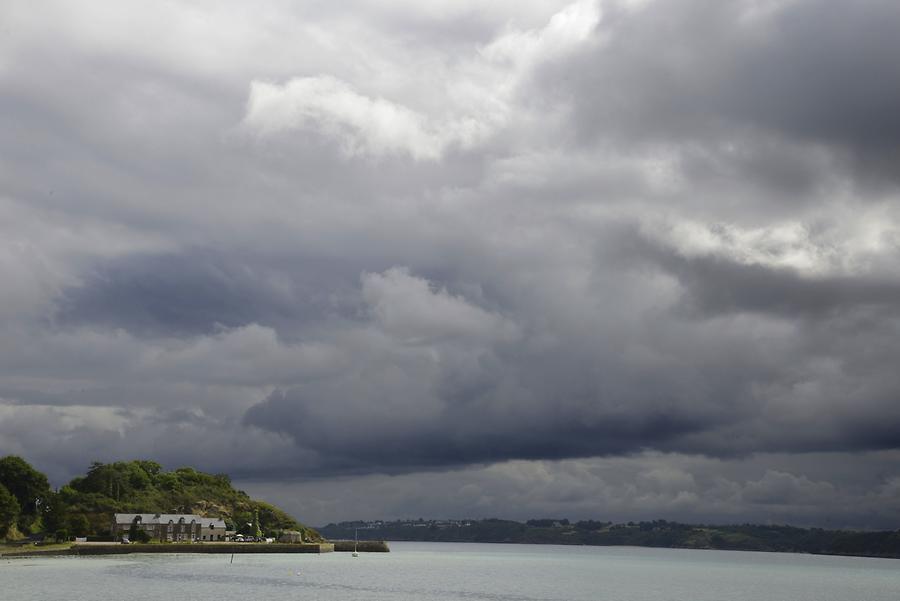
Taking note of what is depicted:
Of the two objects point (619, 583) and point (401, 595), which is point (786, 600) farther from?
point (401, 595)

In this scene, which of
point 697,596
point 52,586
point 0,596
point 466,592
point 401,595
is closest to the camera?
point 0,596

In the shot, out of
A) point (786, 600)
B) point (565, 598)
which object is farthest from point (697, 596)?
point (565, 598)

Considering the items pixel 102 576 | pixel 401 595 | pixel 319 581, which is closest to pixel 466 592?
pixel 401 595

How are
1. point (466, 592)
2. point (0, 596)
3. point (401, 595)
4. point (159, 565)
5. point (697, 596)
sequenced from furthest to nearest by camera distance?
1. point (159, 565)
2. point (697, 596)
3. point (466, 592)
4. point (401, 595)
5. point (0, 596)

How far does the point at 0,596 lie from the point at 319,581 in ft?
207

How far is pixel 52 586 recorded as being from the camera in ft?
414

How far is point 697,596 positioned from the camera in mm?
163125

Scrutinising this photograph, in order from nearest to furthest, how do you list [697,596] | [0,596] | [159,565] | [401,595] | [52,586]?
[0,596]
[52,586]
[401,595]
[697,596]
[159,565]

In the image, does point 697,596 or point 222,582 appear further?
point 697,596

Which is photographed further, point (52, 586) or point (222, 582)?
point (222, 582)

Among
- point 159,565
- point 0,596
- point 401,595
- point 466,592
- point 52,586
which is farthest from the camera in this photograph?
point 159,565

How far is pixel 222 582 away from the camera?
150 meters

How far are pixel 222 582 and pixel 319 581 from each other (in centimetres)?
2133

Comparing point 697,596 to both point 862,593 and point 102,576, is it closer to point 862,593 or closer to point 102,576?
point 862,593
